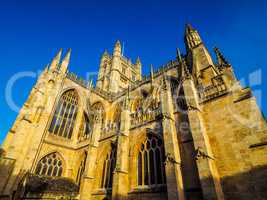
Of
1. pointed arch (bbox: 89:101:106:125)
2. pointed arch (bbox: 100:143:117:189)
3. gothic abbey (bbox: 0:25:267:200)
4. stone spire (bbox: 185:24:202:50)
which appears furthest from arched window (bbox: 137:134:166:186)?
stone spire (bbox: 185:24:202:50)

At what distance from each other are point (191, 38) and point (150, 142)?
11.8 metres

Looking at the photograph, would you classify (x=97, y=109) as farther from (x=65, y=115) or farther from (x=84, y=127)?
(x=65, y=115)

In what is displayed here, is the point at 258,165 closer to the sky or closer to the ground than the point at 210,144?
closer to the ground

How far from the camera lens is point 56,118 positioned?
17.2m

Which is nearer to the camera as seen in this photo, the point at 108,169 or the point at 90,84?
the point at 108,169

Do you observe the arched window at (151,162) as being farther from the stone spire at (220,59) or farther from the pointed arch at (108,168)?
the stone spire at (220,59)

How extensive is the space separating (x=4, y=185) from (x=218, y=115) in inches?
600

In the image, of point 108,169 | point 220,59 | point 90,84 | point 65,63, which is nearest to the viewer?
point 220,59

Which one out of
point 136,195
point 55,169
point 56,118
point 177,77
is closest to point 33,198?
point 55,169

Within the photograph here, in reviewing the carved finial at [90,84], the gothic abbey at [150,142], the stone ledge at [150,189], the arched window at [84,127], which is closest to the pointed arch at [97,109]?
the gothic abbey at [150,142]

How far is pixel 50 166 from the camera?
48.6 feet

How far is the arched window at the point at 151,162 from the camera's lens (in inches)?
394

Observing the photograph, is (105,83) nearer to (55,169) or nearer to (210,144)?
(55,169)

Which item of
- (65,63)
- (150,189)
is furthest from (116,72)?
(150,189)
